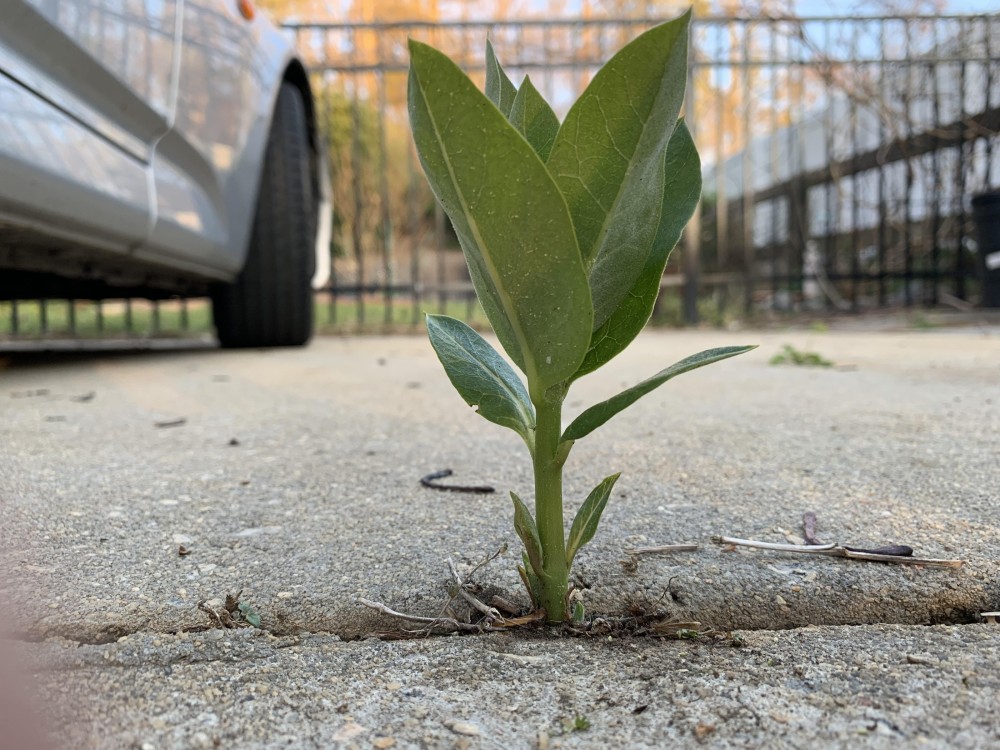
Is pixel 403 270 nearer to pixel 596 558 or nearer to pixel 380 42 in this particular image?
pixel 380 42

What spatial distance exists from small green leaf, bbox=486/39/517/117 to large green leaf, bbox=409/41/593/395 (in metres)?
0.14

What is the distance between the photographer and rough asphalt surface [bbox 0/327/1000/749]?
564 millimetres

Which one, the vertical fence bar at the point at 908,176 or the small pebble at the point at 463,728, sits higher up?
the vertical fence bar at the point at 908,176

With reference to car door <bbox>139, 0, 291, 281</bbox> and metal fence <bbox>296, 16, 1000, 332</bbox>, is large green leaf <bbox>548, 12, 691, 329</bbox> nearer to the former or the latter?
car door <bbox>139, 0, 291, 281</bbox>

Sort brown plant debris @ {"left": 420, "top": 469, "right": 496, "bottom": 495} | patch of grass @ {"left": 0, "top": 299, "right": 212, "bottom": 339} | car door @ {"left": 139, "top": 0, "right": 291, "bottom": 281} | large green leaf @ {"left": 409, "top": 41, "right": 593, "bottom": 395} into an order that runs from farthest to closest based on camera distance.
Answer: patch of grass @ {"left": 0, "top": 299, "right": 212, "bottom": 339}, car door @ {"left": 139, "top": 0, "right": 291, "bottom": 281}, brown plant debris @ {"left": 420, "top": 469, "right": 496, "bottom": 495}, large green leaf @ {"left": 409, "top": 41, "right": 593, "bottom": 395}

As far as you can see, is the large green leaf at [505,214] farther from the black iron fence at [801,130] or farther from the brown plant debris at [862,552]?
the black iron fence at [801,130]

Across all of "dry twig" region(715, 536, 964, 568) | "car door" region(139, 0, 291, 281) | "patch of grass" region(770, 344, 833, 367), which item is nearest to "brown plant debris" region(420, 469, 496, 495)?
"dry twig" region(715, 536, 964, 568)

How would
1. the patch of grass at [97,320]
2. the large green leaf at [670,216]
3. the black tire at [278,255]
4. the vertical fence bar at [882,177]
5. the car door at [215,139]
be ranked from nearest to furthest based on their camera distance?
the large green leaf at [670,216]
the car door at [215,139]
the black tire at [278,255]
the patch of grass at [97,320]
the vertical fence bar at [882,177]

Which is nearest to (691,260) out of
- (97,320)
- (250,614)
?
(97,320)

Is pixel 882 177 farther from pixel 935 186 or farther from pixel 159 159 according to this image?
pixel 159 159

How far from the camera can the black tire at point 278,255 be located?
10.5ft

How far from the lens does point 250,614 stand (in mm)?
733

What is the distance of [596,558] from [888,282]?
6111 millimetres

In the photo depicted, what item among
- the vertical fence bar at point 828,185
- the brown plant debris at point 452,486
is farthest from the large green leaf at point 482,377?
the vertical fence bar at point 828,185
